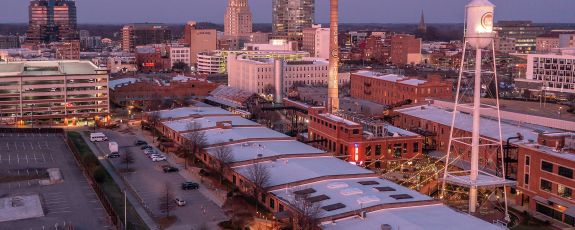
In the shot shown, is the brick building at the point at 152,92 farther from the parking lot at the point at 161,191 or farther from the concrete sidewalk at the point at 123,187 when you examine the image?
the parking lot at the point at 161,191

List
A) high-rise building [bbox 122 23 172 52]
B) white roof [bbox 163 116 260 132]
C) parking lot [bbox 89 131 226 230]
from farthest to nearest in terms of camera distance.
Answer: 1. high-rise building [bbox 122 23 172 52]
2. white roof [bbox 163 116 260 132]
3. parking lot [bbox 89 131 226 230]

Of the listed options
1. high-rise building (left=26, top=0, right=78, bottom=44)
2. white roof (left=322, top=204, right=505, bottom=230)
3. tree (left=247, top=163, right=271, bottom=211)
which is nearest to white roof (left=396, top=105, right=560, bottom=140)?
white roof (left=322, top=204, right=505, bottom=230)

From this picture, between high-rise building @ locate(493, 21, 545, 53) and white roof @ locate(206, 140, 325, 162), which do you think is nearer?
white roof @ locate(206, 140, 325, 162)

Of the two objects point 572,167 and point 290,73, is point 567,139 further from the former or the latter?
point 290,73

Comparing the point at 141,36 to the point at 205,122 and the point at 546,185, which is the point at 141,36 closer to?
the point at 205,122

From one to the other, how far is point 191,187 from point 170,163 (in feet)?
17.7

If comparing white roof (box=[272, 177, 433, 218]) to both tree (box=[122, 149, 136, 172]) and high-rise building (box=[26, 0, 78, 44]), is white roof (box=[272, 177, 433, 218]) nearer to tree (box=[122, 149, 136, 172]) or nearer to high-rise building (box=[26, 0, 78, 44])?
tree (box=[122, 149, 136, 172])

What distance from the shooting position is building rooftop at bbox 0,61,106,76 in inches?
1752

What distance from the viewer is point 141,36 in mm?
132625

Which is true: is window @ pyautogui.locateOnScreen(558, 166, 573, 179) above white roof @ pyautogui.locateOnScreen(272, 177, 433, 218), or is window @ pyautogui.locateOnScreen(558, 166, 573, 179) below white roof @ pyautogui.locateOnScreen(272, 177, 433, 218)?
above

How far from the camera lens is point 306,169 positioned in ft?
78.9

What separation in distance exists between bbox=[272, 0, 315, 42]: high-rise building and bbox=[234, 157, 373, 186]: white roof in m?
108

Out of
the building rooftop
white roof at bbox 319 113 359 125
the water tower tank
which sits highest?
the water tower tank

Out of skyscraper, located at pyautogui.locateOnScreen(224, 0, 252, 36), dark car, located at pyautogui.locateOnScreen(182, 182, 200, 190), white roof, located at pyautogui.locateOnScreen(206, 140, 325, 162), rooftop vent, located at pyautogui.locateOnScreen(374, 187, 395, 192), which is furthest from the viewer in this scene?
skyscraper, located at pyautogui.locateOnScreen(224, 0, 252, 36)
